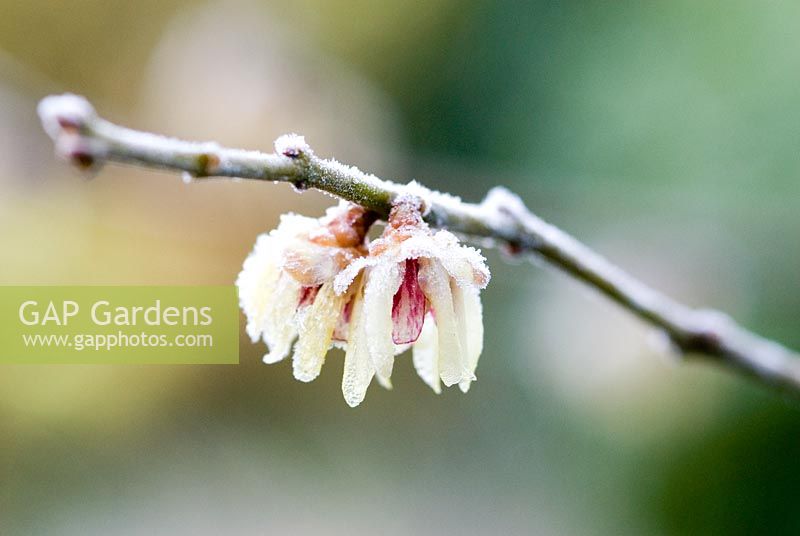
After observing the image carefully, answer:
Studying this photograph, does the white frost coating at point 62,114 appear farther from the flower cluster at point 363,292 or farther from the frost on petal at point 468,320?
the frost on petal at point 468,320

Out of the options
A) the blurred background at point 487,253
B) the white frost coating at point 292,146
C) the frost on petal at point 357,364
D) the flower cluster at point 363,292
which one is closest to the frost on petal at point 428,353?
the flower cluster at point 363,292

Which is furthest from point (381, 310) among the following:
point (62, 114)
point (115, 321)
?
point (115, 321)

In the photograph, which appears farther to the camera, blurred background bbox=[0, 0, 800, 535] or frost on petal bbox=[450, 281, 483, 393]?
blurred background bbox=[0, 0, 800, 535]

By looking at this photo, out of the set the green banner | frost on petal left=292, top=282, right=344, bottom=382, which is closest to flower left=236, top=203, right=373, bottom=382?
frost on petal left=292, top=282, right=344, bottom=382

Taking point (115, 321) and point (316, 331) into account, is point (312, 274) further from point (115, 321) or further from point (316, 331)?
point (115, 321)

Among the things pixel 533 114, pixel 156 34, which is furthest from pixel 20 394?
pixel 533 114

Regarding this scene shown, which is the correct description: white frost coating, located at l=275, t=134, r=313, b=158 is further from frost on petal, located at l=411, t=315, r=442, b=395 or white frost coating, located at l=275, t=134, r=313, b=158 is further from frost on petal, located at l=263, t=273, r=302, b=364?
frost on petal, located at l=411, t=315, r=442, b=395

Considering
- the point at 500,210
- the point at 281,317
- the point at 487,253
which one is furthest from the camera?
the point at 487,253
